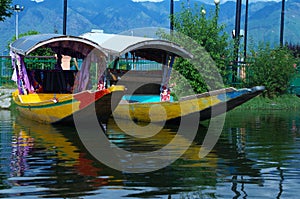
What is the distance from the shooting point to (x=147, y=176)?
934 cm

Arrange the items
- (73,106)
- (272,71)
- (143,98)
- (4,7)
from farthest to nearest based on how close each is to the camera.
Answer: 1. (272,71)
2. (4,7)
3. (143,98)
4. (73,106)

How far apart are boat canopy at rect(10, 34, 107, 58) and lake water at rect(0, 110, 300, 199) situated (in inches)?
93.5

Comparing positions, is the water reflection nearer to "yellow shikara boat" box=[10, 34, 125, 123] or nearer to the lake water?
the lake water

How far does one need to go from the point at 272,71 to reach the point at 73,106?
1442cm

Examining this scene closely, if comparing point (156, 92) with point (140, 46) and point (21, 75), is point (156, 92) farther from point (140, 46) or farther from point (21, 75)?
point (21, 75)

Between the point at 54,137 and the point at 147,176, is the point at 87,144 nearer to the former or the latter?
the point at 54,137

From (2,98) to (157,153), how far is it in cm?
1403

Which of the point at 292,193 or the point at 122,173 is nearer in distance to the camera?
the point at 292,193

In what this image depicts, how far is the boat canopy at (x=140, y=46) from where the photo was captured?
1723cm

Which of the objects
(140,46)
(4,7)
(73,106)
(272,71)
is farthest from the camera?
(272,71)

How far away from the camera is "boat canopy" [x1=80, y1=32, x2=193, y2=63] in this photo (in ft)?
56.5

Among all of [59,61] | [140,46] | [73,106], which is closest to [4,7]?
[59,61]

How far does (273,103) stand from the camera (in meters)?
27.2

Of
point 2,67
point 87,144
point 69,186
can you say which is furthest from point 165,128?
point 2,67
